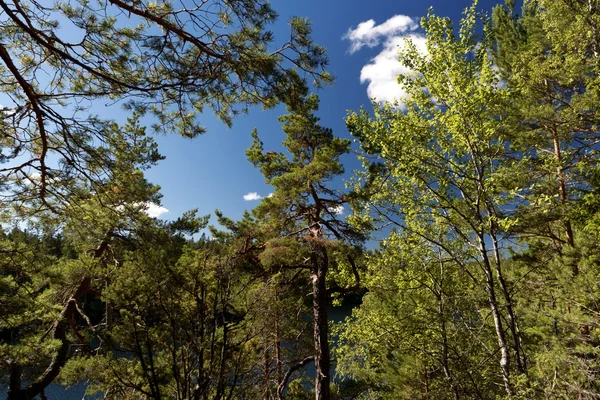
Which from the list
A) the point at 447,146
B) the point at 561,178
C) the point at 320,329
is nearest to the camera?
the point at 447,146

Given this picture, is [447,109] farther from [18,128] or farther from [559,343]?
[18,128]

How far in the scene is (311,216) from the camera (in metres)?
8.66

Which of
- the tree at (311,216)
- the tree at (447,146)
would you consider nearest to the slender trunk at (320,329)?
the tree at (311,216)

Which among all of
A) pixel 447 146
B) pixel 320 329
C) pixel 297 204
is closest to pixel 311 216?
pixel 297 204

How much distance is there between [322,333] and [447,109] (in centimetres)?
591

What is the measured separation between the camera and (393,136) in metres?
4.28

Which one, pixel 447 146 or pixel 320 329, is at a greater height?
pixel 447 146

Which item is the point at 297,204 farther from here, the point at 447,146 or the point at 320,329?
the point at 447,146

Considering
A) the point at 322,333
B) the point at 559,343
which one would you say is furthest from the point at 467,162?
the point at 322,333

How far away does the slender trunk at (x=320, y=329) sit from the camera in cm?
716

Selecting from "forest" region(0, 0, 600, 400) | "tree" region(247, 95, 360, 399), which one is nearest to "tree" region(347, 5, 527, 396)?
"forest" region(0, 0, 600, 400)

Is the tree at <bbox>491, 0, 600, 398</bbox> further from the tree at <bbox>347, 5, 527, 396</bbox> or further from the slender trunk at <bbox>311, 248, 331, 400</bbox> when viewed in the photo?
the slender trunk at <bbox>311, 248, 331, 400</bbox>

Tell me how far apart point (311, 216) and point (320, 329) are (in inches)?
117

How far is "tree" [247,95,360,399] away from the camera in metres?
7.41
